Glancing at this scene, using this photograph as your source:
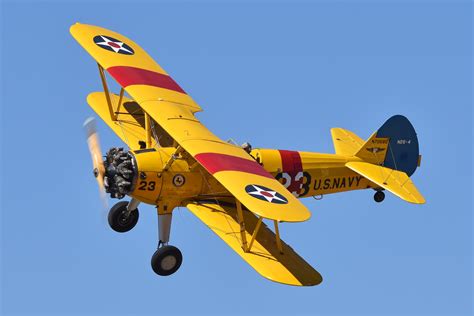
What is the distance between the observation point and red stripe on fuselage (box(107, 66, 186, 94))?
61.8ft

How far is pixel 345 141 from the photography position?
21.0m

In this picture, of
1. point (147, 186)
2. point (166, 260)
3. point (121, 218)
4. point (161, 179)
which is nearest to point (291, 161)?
point (161, 179)

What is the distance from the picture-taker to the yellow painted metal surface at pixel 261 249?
16281 millimetres

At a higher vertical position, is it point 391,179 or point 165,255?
point 391,179

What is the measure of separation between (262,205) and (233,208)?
9.23 ft

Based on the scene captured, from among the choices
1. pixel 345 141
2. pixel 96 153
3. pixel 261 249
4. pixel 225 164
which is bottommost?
pixel 261 249

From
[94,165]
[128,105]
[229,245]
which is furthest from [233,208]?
[128,105]

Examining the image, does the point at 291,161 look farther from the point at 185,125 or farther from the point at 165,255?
the point at 165,255

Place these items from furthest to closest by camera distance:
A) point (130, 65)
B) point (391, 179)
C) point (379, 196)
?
point (379, 196)
point (391, 179)
point (130, 65)

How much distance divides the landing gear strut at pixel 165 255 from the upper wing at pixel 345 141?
480cm

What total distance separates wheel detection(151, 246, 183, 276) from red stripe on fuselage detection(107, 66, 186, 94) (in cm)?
345

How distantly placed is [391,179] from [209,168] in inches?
208

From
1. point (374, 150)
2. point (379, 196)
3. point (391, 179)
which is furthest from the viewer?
point (379, 196)

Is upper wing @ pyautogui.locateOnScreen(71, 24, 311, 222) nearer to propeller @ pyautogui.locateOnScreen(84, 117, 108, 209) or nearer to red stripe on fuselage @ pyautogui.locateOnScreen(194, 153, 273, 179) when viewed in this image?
red stripe on fuselage @ pyautogui.locateOnScreen(194, 153, 273, 179)
